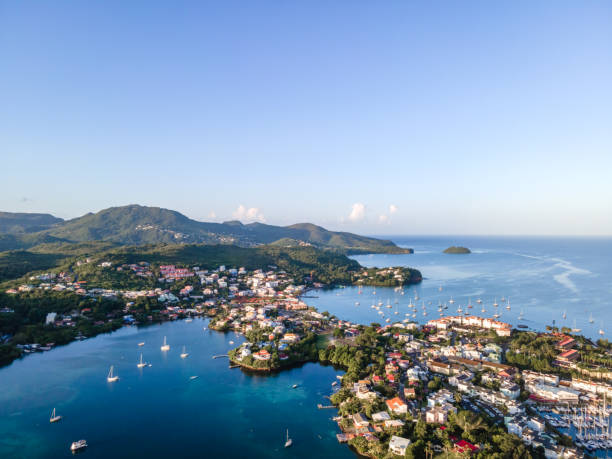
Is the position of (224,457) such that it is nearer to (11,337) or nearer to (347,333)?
(347,333)

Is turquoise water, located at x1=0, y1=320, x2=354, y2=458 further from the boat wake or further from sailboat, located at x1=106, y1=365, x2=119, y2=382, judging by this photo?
the boat wake

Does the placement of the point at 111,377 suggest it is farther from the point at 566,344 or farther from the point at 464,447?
the point at 566,344

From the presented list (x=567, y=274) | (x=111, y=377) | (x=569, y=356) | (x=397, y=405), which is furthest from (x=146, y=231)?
(x=569, y=356)

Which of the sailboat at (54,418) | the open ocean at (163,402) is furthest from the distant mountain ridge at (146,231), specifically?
the sailboat at (54,418)

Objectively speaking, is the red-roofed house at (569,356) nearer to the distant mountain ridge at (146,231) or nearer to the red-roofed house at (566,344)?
the red-roofed house at (566,344)

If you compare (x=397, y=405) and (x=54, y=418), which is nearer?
(x=397, y=405)

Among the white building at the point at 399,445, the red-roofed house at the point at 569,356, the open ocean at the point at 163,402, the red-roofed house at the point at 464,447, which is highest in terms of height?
the red-roofed house at the point at 464,447

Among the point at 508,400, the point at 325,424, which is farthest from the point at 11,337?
the point at 508,400
